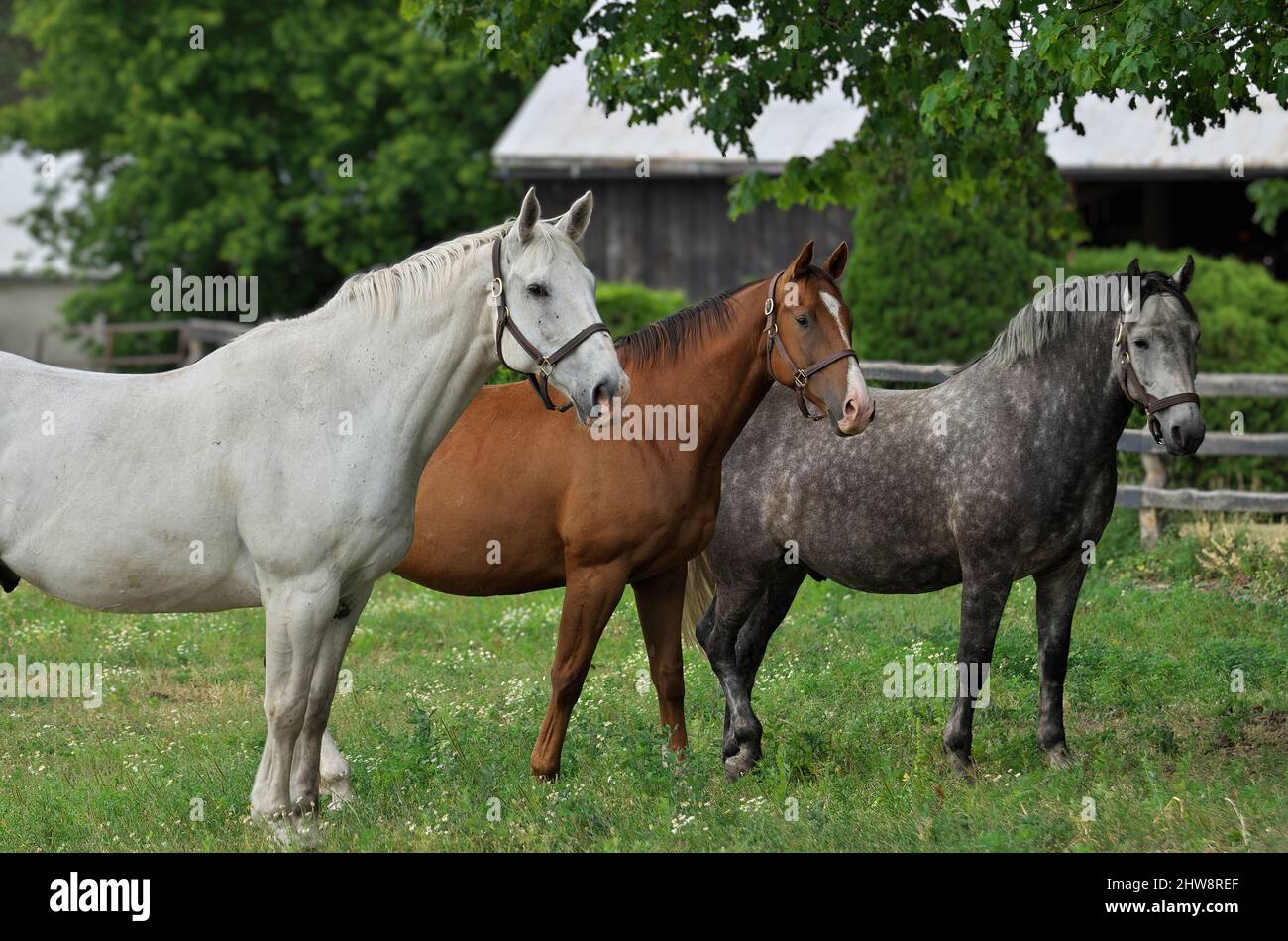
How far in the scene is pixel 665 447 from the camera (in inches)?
251

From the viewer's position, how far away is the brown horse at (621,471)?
627 centimetres

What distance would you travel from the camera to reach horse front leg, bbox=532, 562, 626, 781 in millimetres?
6312

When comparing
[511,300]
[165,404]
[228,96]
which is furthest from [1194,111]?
[228,96]

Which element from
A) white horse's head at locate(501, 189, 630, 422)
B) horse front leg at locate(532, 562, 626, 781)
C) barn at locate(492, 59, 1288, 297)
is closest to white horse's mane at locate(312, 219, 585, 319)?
white horse's head at locate(501, 189, 630, 422)

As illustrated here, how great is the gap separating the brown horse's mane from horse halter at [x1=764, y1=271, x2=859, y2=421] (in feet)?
0.71

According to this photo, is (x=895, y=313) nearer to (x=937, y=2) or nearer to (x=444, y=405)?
(x=937, y=2)

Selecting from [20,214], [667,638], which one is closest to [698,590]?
[667,638]

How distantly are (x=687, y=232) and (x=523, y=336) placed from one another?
16.4 m

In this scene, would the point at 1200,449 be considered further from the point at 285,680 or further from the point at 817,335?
the point at 285,680

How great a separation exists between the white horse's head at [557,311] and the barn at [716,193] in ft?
46.9

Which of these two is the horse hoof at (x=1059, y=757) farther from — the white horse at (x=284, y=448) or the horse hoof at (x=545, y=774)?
the white horse at (x=284, y=448)
